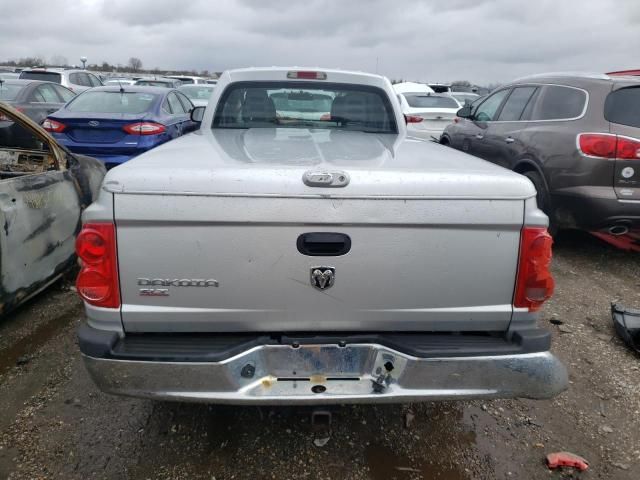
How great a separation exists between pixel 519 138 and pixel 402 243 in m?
4.48

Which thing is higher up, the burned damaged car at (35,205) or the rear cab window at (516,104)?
the rear cab window at (516,104)

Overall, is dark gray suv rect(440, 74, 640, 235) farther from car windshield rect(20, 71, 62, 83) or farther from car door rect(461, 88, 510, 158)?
car windshield rect(20, 71, 62, 83)

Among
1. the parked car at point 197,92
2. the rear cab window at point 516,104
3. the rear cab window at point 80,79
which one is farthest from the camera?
the rear cab window at point 80,79

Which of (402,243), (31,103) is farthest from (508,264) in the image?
(31,103)

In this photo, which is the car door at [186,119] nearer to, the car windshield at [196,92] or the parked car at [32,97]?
the parked car at [32,97]

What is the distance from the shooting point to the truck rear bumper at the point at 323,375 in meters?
2.02

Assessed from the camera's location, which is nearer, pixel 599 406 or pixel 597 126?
pixel 599 406

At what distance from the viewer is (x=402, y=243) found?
2.04 m

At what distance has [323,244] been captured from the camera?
2018 mm

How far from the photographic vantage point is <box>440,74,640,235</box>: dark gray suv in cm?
470

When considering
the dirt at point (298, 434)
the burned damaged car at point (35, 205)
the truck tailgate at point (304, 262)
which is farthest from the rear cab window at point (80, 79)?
the truck tailgate at point (304, 262)

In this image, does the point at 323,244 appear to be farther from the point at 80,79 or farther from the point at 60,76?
the point at 80,79

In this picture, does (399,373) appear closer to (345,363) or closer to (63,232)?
(345,363)

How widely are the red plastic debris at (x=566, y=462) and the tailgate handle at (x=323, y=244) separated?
5.18 feet
